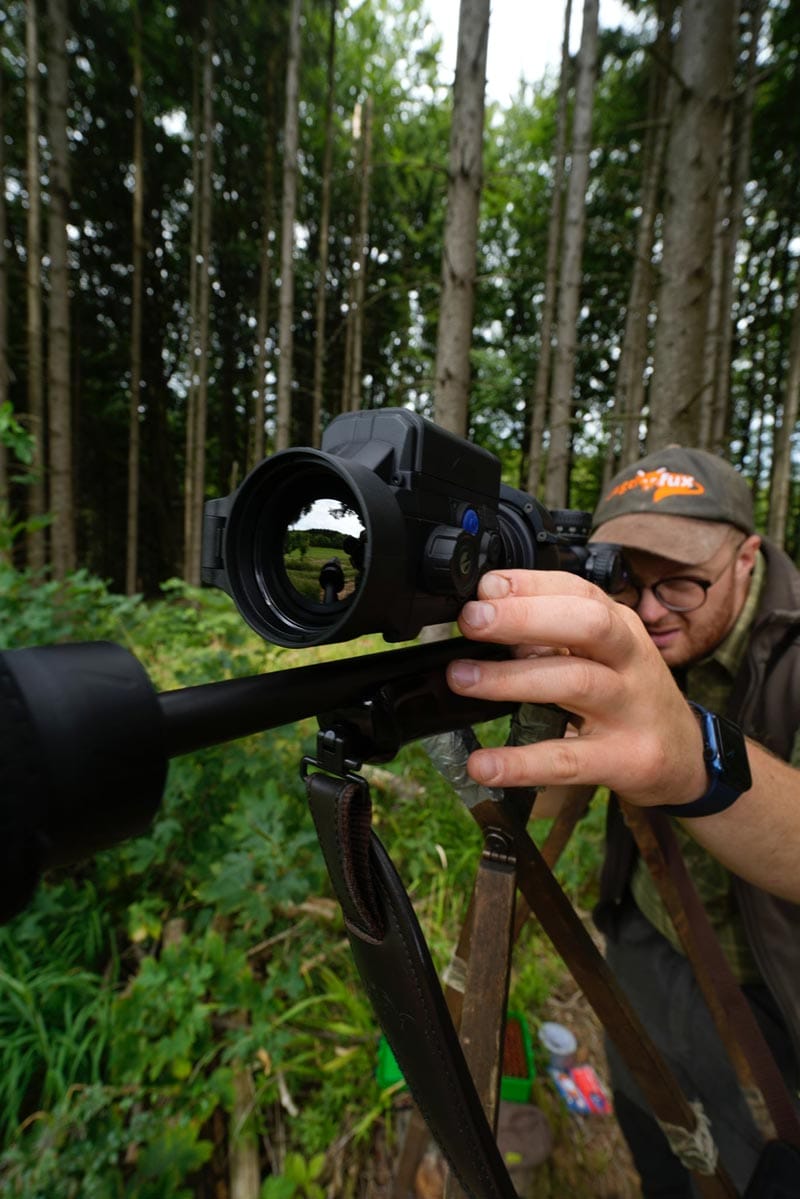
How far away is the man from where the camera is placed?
805mm

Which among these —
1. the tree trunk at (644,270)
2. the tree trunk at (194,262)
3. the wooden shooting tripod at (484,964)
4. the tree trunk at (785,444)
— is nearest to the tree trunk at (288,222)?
the tree trunk at (194,262)

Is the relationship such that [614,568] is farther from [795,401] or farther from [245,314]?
[245,314]

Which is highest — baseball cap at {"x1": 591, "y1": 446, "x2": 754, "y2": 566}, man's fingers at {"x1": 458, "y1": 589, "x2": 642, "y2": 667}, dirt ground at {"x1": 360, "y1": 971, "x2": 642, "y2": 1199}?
baseball cap at {"x1": 591, "y1": 446, "x2": 754, "y2": 566}

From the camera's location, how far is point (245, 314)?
15.6 metres

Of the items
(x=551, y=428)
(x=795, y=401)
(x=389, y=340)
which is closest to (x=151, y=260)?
(x=389, y=340)

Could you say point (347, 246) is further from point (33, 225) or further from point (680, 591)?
point (680, 591)

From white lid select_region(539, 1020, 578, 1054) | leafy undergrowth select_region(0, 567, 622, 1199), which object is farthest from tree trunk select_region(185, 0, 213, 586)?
white lid select_region(539, 1020, 578, 1054)

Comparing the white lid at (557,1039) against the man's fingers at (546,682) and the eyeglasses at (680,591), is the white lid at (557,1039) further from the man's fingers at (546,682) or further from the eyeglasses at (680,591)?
the man's fingers at (546,682)

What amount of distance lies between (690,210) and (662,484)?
10.1ft

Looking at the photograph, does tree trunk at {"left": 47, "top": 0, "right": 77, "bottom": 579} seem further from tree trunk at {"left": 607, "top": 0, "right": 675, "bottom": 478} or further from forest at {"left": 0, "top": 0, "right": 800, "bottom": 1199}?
tree trunk at {"left": 607, "top": 0, "right": 675, "bottom": 478}

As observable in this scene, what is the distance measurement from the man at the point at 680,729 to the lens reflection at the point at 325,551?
0.64 feet

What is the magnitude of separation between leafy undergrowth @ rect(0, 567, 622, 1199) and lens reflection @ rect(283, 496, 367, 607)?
153 centimetres

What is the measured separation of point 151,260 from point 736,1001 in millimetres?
18255

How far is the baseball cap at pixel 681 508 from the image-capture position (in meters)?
1.76
